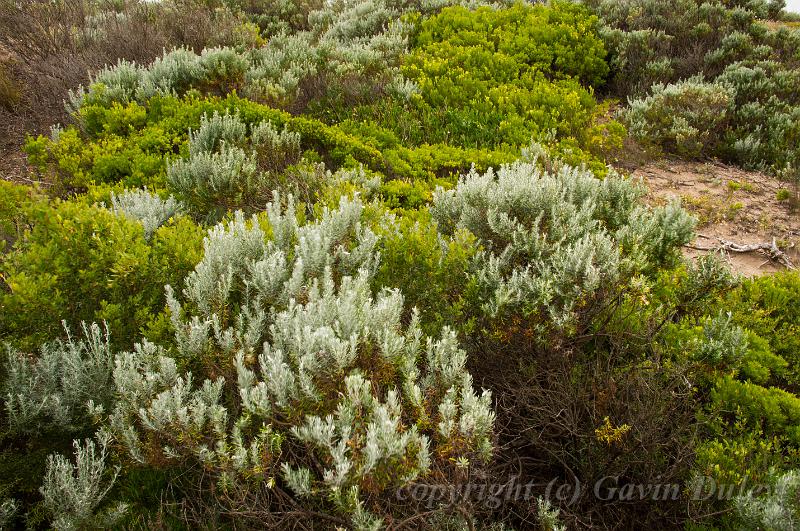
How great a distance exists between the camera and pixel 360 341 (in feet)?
9.05

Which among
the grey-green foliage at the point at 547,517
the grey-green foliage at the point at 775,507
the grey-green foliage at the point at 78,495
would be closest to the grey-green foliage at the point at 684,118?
the grey-green foliage at the point at 775,507

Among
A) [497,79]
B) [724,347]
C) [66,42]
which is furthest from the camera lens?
[66,42]

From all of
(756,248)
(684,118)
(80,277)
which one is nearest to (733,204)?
(756,248)

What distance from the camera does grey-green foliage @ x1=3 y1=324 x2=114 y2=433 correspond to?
A: 2824 millimetres

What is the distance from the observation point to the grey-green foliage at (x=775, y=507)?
2451 millimetres

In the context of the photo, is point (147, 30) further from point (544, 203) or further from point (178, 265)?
point (544, 203)

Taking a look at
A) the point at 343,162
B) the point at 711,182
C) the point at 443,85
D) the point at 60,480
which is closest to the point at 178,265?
the point at 60,480

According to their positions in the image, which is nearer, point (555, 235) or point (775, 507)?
point (775, 507)

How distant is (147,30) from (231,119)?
14.9ft

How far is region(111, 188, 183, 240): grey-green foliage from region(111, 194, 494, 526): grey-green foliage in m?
1.28

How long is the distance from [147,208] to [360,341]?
277 cm

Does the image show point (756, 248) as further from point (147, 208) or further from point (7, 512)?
point (7, 512)

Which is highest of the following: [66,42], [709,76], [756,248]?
[66,42]

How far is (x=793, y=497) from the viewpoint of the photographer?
99.3 inches
